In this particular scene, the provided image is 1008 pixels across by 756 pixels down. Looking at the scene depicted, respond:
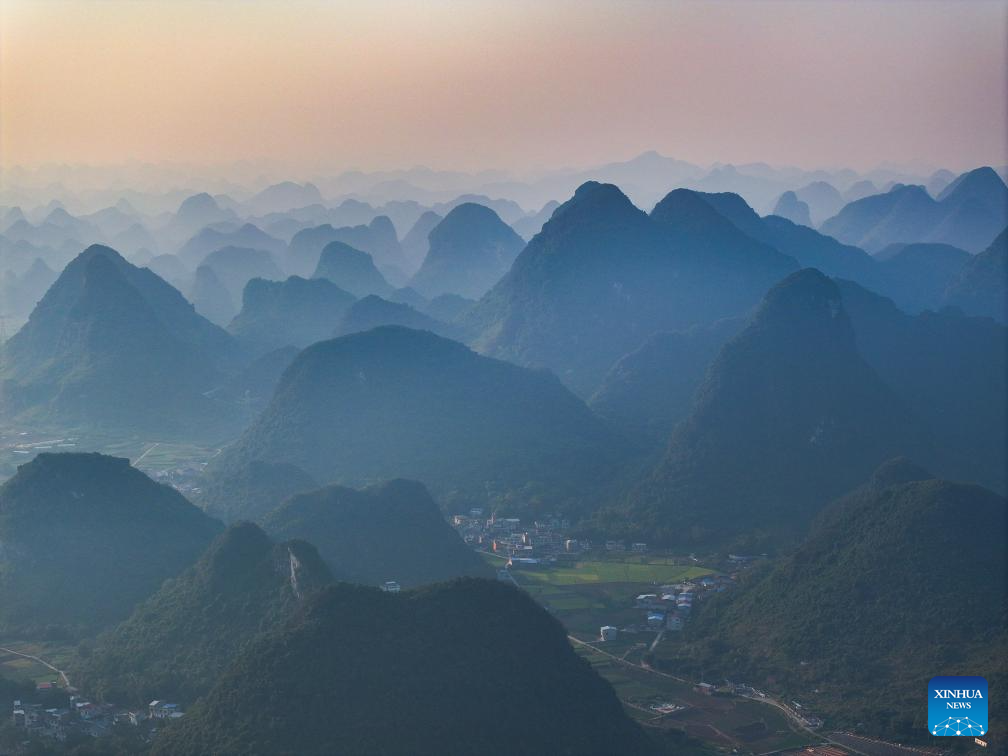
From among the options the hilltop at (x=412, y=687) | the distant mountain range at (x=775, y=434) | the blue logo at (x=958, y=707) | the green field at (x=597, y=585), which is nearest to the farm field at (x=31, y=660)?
the hilltop at (x=412, y=687)

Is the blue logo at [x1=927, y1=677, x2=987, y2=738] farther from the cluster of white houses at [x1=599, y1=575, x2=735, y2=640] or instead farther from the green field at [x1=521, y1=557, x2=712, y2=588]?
the green field at [x1=521, y1=557, x2=712, y2=588]

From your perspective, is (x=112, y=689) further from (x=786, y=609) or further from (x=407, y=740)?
(x=786, y=609)

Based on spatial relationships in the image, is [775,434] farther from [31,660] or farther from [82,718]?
[82,718]

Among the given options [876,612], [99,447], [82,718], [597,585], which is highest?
[99,447]

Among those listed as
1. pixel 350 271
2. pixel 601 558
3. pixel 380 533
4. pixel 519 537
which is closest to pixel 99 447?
pixel 519 537

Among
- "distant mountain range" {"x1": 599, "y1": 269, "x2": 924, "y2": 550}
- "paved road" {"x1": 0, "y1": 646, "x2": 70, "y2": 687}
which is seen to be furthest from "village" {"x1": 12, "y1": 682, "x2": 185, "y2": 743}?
"distant mountain range" {"x1": 599, "y1": 269, "x2": 924, "y2": 550}

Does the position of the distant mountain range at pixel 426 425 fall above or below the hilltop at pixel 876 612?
above

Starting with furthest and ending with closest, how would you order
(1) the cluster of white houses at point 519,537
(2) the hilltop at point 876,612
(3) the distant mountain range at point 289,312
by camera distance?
1. (3) the distant mountain range at point 289,312
2. (1) the cluster of white houses at point 519,537
3. (2) the hilltop at point 876,612

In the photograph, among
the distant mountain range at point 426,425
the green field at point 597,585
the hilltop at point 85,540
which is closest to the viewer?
the hilltop at point 85,540

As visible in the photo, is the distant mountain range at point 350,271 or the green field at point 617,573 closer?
the green field at point 617,573

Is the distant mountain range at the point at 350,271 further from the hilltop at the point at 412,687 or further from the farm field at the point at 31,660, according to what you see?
the hilltop at the point at 412,687
